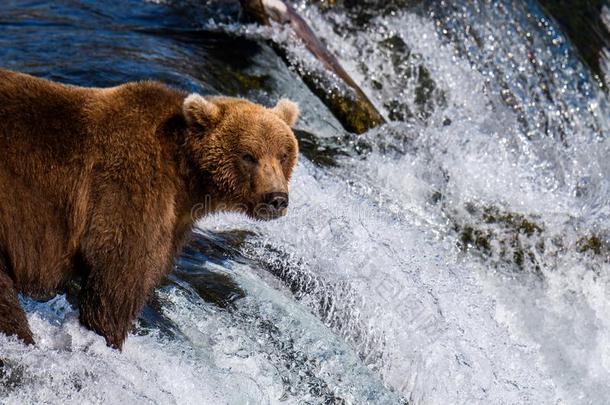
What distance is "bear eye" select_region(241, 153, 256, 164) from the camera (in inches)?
225

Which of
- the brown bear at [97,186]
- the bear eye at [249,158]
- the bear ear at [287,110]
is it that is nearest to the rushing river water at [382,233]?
the brown bear at [97,186]

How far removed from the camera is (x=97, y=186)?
5.24m

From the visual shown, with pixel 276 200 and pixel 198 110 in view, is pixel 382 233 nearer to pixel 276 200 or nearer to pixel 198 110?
pixel 276 200

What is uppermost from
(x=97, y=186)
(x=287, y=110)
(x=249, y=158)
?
(x=287, y=110)

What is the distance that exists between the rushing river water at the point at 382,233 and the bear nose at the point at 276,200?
0.82 metres

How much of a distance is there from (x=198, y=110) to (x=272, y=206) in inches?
25.1

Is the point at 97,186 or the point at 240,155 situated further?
the point at 240,155

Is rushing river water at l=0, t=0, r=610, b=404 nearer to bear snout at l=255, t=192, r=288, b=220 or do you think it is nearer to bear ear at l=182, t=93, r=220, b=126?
bear snout at l=255, t=192, r=288, b=220

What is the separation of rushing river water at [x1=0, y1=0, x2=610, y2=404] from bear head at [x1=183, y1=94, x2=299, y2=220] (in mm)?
762

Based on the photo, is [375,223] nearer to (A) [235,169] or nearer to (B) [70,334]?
(A) [235,169]

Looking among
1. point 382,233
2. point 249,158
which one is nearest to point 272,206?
point 249,158

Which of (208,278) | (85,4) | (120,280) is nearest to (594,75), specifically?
(85,4)

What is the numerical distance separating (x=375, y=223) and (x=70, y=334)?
3365mm

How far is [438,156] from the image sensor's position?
10.3 m
